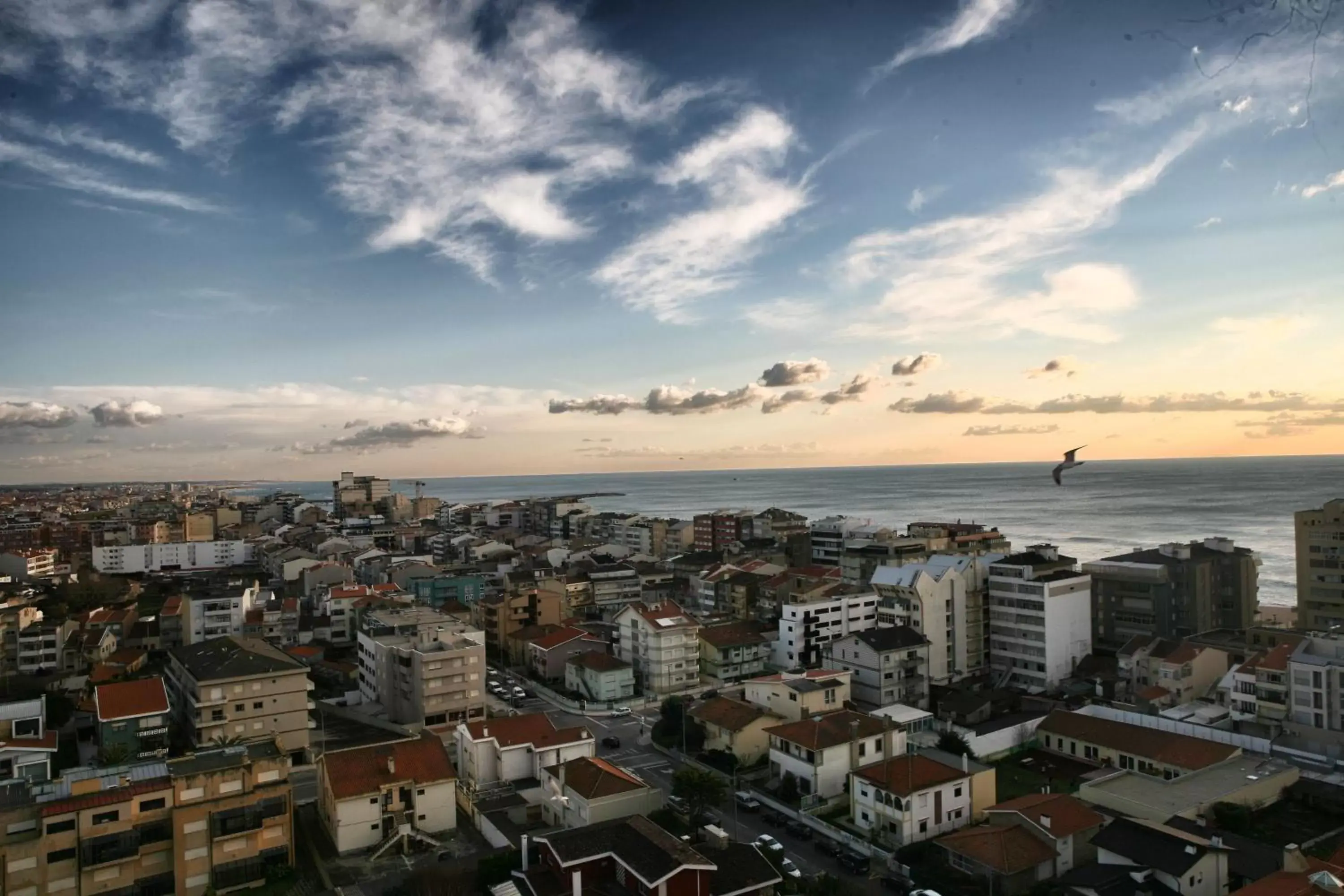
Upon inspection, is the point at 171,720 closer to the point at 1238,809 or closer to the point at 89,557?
the point at 1238,809

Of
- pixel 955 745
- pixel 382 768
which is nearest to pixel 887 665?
pixel 955 745

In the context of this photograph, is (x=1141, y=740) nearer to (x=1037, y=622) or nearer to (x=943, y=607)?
(x=1037, y=622)

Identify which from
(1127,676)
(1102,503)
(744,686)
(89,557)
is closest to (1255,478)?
(1102,503)

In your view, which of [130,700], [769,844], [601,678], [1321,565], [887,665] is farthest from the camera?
[1321,565]

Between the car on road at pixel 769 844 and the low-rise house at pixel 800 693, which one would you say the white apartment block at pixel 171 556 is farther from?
the car on road at pixel 769 844

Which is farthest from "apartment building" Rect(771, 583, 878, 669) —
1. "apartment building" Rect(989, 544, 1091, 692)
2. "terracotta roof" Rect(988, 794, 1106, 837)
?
"terracotta roof" Rect(988, 794, 1106, 837)
